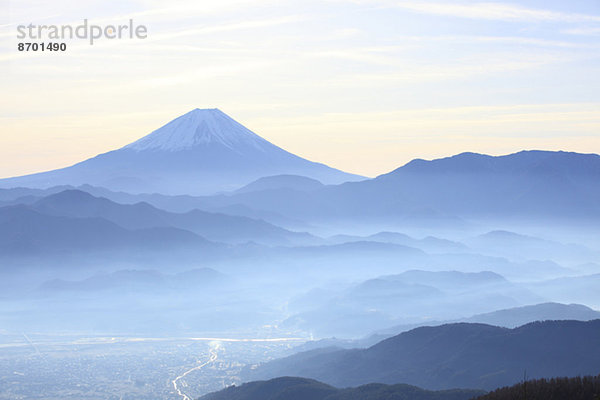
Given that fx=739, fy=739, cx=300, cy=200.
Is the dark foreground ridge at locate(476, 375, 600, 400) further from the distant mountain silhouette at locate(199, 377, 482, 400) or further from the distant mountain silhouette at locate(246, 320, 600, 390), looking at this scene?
the distant mountain silhouette at locate(246, 320, 600, 390)

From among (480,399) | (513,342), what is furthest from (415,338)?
(480,399)

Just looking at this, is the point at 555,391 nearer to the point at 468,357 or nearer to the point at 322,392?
the point at 322,392

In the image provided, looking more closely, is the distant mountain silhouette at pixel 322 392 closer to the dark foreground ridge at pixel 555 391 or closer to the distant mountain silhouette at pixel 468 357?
the distant mountain silhouette at pixel 468 357

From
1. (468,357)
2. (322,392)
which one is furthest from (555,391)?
(468,357)

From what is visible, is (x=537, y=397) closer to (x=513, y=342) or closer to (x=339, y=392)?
(x=339, y=392)

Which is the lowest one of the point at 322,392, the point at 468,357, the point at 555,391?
the point at 322,392

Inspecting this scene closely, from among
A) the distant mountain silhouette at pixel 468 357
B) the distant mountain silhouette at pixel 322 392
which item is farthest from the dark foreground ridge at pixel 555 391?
the distant mountain silhouette at pixel 468 357

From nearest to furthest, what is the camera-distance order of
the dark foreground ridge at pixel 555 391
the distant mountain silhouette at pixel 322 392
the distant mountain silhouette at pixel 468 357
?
the dark foreground ridge at pixel 555 391 → the distant mountain silhouette at pixel 322 392 → the distant mountain silhouette at pixel 468 357
